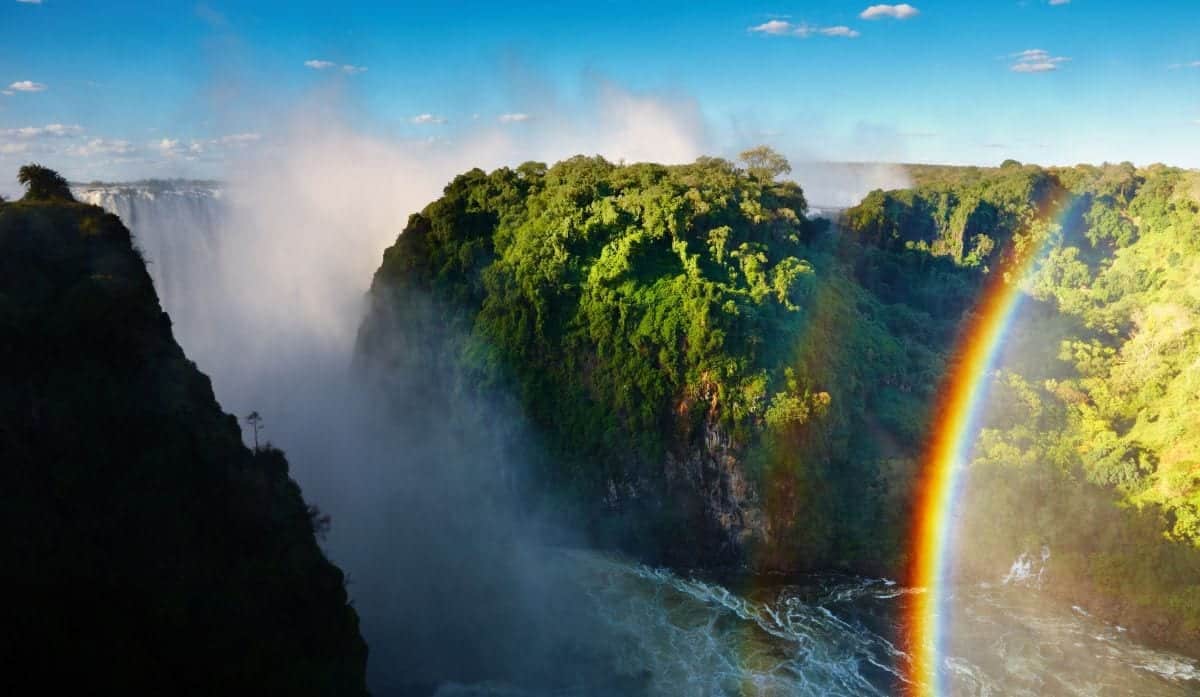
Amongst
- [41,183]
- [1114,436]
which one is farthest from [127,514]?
[1114,436]

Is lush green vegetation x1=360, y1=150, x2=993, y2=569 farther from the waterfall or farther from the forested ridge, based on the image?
the waterfall

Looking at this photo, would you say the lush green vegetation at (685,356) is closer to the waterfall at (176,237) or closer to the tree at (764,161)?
the tree at (764,161)

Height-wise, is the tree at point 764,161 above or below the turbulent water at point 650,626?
above

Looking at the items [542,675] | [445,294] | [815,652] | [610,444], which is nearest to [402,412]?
[445,294]

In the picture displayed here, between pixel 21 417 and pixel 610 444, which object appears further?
pixel 610 444

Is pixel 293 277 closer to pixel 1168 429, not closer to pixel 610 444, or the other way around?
pixel 610 444

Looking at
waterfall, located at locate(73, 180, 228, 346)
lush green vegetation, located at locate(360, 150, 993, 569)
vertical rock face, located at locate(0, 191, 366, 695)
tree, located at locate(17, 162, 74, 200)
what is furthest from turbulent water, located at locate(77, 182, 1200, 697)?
waterfall, located at locate(73, 180, 228, 346)

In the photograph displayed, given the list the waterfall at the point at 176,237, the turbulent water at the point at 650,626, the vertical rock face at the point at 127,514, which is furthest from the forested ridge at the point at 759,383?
the waterfall at the point at 176,237
